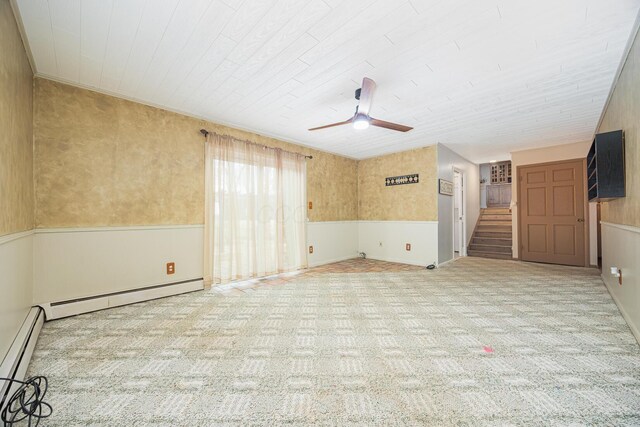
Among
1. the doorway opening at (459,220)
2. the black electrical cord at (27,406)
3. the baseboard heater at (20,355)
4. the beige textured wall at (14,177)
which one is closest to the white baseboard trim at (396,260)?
the doorway opening at (459,220)

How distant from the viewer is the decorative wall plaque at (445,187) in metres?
5.16

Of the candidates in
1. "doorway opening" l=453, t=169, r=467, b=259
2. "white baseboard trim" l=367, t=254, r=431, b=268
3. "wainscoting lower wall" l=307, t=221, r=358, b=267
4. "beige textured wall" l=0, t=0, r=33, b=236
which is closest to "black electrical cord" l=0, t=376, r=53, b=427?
"beige textured wall" l=0, t=0, r=33, b=236

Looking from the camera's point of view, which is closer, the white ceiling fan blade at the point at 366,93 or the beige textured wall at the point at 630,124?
the beige textured wall at the point at 630,124

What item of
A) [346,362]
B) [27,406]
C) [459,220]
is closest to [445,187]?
[459,220]

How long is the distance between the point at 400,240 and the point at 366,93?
380cm

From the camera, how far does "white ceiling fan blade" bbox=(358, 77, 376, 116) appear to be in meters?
2.45

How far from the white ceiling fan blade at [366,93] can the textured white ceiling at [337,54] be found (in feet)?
0.41

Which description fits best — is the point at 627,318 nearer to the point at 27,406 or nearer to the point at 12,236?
the point at 27,406

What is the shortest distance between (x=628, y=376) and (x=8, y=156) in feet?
14.6

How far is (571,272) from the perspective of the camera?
451 cm

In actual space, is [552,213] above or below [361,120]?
below

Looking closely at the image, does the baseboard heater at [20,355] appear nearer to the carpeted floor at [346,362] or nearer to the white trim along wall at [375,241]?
the carpeted floor at [346,362]

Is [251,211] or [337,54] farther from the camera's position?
[251,211]

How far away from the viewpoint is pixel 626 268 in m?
2.50
